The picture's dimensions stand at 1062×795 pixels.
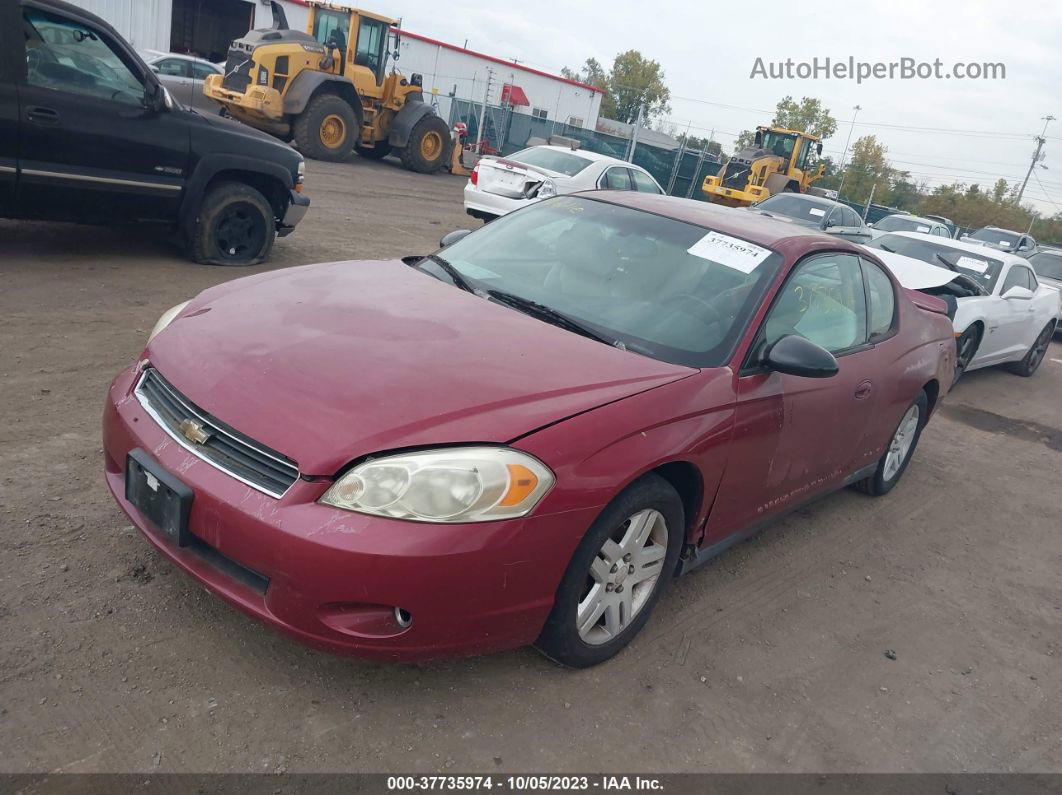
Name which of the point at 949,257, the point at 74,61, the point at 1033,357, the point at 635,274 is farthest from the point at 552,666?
the point at 1033,357

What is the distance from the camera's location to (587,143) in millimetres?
29734

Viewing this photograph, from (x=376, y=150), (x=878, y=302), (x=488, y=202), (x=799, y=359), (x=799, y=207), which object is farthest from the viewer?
(x=376, y=150)

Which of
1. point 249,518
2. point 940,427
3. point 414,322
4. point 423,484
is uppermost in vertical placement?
point 414,322

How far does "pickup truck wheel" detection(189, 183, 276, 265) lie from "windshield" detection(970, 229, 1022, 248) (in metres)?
16.8

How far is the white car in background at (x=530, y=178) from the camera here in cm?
1227

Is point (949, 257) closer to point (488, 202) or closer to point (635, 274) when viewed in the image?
point (488, 202)

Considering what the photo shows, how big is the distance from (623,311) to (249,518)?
1.72 metres

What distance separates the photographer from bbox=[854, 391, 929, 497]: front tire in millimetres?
4945

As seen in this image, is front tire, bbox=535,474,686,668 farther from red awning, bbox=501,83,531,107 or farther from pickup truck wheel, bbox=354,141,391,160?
red awning, bbox=501,83,531,107

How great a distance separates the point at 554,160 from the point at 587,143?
57.1ft

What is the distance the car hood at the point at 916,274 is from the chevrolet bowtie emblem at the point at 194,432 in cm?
618

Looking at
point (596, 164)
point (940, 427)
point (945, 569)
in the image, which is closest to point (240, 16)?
point (596, 164)

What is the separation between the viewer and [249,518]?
2.32 m

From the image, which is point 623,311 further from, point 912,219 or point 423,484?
point 912,219
